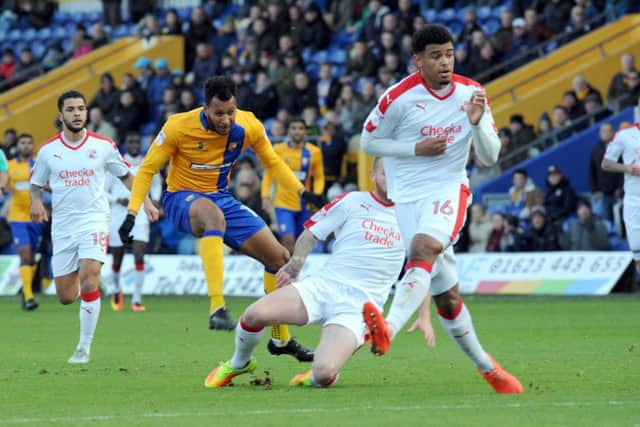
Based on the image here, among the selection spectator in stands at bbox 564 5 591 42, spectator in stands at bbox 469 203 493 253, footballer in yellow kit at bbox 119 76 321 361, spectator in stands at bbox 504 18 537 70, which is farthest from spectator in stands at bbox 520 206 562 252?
footballer in yellow kit at bbox 119 76 321 361

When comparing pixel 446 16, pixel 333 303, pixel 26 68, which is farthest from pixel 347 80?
pixel 333 303

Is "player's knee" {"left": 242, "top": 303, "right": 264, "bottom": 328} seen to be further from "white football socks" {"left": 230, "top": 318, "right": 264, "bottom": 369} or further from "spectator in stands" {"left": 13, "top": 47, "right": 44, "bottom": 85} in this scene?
"spectator in stands" {"left": 13, "top": 47, "right": 44, "bottom": 85}

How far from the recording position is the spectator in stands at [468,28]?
91.1ft

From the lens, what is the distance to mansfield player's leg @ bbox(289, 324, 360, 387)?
10.0 metres

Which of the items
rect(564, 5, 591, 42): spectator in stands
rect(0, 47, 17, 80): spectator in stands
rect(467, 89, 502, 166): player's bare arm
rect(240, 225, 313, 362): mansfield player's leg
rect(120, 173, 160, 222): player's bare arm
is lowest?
rect(0, 47, 17, 80): spectator in stands

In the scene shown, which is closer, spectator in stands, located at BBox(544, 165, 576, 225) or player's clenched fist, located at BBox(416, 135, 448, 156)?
player's clenched fist, located at BBox(416, 135, 448, 156)

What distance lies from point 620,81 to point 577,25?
276 centimetres

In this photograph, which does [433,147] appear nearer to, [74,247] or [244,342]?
[244,342]

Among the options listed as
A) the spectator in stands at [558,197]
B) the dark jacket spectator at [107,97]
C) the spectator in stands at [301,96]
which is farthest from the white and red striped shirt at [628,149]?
the dark jacket spectator at [107,97]

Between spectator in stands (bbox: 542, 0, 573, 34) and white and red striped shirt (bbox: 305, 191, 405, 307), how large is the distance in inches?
706

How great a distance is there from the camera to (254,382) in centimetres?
1066

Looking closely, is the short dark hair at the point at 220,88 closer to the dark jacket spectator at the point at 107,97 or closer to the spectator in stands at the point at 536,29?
the spectator in stands at the point at 536,29

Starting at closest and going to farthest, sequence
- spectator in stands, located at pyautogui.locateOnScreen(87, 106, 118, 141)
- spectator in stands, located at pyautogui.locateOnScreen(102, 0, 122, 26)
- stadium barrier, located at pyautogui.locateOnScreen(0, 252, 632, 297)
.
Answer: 1. stadium barrier, located at pyautogui.locateOnScreen(0, 252, 632, 297)
2. spectator in stands, located at pyautogui.locateOnScreen(87, 106, 118, 141)
3. spectator in stands, located at pyautogui.locateOnScreen(102, 0, 122, 26)

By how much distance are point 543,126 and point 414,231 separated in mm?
16324
